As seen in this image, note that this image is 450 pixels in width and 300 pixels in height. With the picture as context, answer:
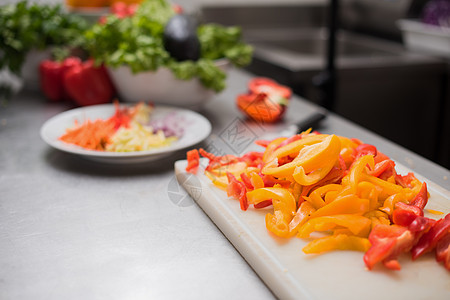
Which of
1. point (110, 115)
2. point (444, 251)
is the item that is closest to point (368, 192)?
point (444, 251)

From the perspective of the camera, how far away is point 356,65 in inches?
92.1

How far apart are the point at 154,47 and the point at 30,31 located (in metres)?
0.63

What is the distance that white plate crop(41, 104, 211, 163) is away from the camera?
4.00ft

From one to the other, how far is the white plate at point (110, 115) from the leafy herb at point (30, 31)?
0.54 metres

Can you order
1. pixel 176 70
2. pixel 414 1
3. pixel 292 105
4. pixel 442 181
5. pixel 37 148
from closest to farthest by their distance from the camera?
pixel 442 181 < pixel 37 148 < pixel 176 70 < pixel 292 105 < pixel 414 1

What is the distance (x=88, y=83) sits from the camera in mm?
1740

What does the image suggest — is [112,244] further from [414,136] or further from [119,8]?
[414,136]

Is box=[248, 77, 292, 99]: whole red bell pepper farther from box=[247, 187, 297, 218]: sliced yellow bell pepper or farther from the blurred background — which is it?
box=[247, 187, 297, 218]: sliced yellow bell pepper

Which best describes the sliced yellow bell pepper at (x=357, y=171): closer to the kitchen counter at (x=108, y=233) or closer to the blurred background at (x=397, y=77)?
the kitchen counter at (x=108, y=233)

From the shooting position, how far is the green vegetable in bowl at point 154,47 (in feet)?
5.10

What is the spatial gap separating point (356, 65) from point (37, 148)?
1569 mm

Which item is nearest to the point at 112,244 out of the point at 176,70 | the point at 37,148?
the point at 37,148

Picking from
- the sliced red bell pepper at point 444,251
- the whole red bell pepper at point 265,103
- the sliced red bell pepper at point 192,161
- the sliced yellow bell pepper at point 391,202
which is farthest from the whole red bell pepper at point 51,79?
the sliced red bell pepper at point 444,251

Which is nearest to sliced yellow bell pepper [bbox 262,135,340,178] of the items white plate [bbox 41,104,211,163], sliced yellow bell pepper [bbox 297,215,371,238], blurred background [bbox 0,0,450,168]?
sliced yellow bell pepper [bbox 297,215,371,238]
